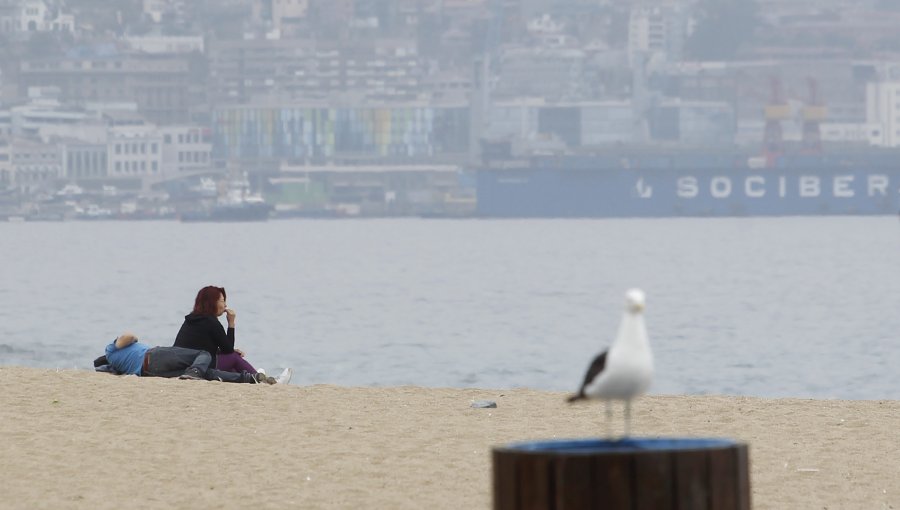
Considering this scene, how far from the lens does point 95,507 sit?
22.1ft

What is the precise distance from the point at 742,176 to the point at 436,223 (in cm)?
2226

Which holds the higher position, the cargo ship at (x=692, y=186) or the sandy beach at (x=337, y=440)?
the sandy beach at (x=337, y=440)

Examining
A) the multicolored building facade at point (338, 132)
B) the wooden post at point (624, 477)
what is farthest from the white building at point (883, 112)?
the wooden post at point (624, 477)

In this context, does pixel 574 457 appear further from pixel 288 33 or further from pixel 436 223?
pixel 288 33

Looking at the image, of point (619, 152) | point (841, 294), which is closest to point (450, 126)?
point (619, 152)

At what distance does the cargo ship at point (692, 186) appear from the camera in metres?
111

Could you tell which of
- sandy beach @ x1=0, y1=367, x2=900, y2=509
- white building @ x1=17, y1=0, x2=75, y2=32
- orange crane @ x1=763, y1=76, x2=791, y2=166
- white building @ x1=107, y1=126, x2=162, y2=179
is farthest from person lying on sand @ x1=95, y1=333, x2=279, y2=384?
white building @ x1=17, y1=0, x2=75, y2=32

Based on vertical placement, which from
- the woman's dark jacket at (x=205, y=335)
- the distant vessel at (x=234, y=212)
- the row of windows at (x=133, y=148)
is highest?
the woman's dark jacket at (x=205, y=335)

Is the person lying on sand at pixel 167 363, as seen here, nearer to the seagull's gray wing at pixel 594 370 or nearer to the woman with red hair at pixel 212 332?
the woman with red hair at pixel 212 332

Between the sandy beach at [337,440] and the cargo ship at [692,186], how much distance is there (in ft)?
331

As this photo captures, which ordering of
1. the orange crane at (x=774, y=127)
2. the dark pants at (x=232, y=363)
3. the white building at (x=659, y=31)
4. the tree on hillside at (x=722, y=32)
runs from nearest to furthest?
the dark pants at (x=232, y=363)
the orange crane at (x=774, y=127)
the tree on hillside at (x=722, y=32)
the white building at (x=659, y=31)

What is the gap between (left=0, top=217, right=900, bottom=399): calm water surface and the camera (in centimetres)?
2136

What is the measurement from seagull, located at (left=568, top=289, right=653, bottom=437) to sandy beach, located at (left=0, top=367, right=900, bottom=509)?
8.99ft

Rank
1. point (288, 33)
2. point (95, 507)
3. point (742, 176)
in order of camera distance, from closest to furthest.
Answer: point (95, 507) < point (742, 176) < point (288, 33)
